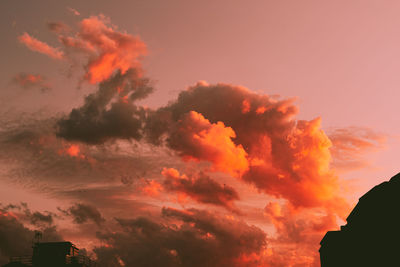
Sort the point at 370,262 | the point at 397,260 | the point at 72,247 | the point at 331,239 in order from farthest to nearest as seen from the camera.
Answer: the point at 72,247 < the point at 331,239 < the point at 370,262 < the point at 397,260

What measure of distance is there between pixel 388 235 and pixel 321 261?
12537 mm

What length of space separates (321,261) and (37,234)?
140 ft

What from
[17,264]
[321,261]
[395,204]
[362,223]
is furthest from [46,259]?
[395,204]

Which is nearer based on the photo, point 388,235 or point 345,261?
point 388,235

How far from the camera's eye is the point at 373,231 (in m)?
38.9

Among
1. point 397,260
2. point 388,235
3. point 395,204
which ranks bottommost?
point 397,260

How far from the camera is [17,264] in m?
55.3

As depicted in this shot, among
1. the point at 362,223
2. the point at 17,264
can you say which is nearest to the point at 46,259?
the point at 17,264

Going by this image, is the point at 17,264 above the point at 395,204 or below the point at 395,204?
below

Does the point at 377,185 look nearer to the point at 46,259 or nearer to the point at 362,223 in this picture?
the point at 362,223

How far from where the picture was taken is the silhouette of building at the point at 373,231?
36719mm

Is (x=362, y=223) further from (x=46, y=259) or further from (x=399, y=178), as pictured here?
(x=46, y=259)

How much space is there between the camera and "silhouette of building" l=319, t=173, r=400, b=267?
36719 mm

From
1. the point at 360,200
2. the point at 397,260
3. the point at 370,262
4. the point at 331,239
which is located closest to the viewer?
the point at 397,260
